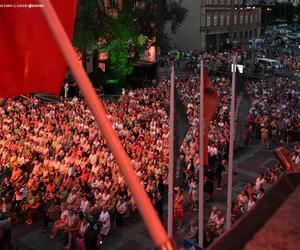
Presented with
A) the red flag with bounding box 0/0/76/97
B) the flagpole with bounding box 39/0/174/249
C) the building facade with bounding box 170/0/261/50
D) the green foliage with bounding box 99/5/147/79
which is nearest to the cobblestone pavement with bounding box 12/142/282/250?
the red flag with bounding box 0/0/76/97

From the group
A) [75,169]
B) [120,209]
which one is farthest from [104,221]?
[75,169]

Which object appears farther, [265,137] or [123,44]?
[123,44]

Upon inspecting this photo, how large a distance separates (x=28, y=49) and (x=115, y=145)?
4412 millimetres

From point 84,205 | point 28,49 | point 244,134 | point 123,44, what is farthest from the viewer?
point 123,44

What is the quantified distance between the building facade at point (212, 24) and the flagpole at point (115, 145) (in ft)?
211

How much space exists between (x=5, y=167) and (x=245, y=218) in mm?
16880

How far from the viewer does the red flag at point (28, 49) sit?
6316mm

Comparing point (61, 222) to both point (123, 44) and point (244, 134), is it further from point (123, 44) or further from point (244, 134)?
point (123, 44)

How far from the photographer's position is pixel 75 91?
38.0 metres

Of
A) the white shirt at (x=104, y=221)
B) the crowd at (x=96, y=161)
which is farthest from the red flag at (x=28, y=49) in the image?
the white shirt at (x=104, y=221)

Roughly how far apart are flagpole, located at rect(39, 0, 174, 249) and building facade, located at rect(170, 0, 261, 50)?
6424 centimetres

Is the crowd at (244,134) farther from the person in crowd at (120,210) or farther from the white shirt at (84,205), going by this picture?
the white shirt at (84,205)

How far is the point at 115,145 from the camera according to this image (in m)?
2.60

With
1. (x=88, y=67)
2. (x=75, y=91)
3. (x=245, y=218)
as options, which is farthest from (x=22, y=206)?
(x=88, y=67)
